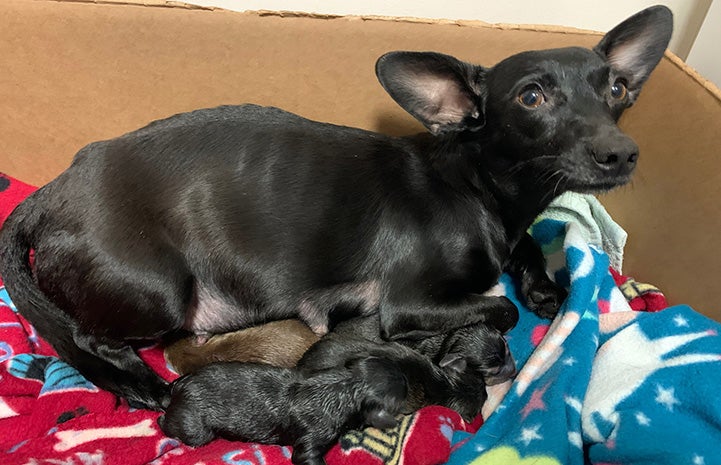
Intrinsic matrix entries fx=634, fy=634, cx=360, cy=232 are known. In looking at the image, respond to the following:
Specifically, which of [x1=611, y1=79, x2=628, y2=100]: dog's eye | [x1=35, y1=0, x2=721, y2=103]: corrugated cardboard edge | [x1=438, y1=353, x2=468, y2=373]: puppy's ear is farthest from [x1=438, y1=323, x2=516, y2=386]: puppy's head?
[x1=35, y1=0, x2=721, y2=103]: corrugated cardboard edge

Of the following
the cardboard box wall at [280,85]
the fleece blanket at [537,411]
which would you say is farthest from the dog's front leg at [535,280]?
the cardboard box wall at [280,85]

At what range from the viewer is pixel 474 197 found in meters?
1.83

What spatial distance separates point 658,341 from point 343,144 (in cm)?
109

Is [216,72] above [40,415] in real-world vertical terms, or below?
above

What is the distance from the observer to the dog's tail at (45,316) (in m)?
1.78

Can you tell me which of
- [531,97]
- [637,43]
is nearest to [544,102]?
[531,97]

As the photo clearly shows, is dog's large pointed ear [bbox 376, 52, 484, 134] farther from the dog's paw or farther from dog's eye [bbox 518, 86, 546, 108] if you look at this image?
the dog's paw

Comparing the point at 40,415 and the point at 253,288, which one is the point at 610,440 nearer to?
the point at 253,288

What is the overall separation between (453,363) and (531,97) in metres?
0.78

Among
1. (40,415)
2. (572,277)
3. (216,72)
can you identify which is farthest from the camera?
(216,72)

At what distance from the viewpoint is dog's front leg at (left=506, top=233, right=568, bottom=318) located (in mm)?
2135

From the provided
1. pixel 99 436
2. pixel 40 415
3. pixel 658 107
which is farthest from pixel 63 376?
pixel 658 107

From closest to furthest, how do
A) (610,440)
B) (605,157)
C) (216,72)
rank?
(605,157) → (610,440) → (216,72)

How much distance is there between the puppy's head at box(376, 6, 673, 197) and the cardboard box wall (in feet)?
1.49
